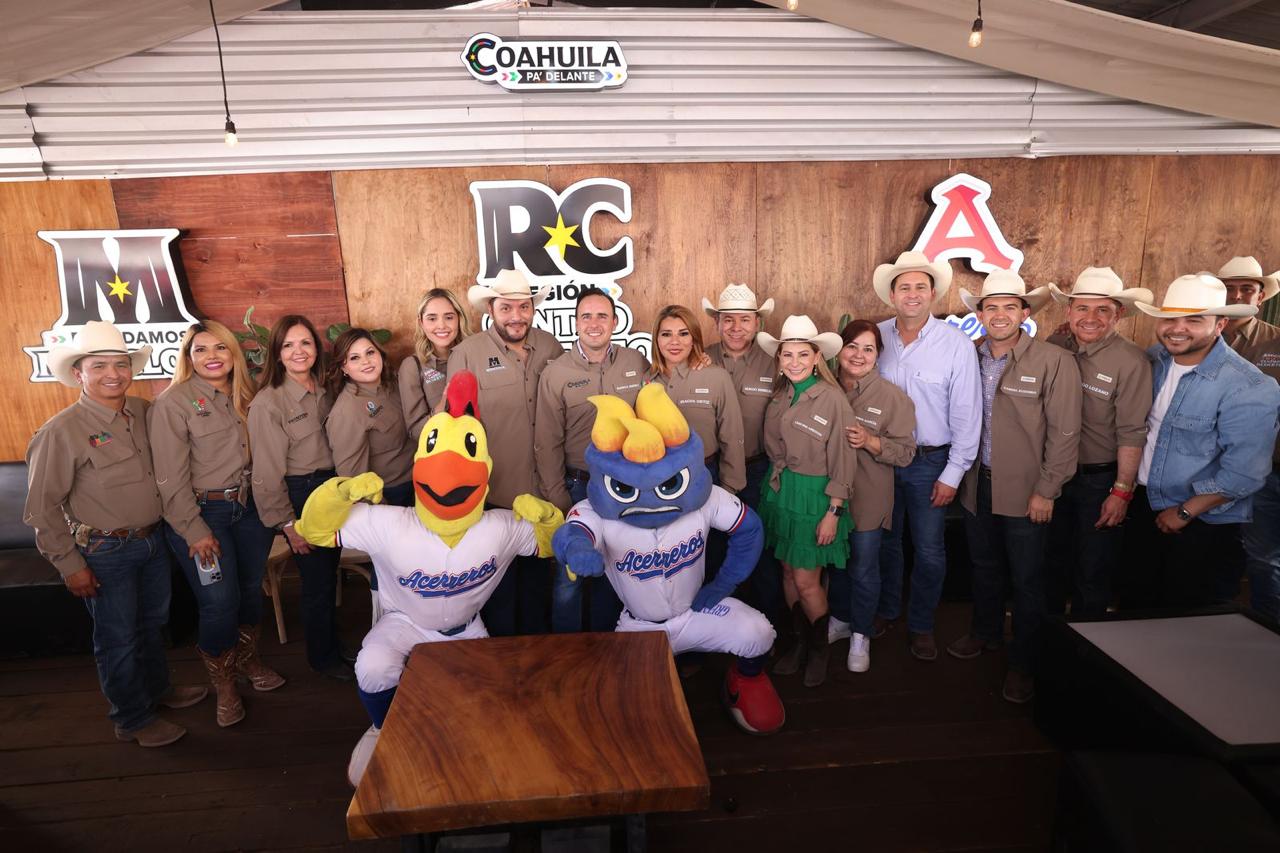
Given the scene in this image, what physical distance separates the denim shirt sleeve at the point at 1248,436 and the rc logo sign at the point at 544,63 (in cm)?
337

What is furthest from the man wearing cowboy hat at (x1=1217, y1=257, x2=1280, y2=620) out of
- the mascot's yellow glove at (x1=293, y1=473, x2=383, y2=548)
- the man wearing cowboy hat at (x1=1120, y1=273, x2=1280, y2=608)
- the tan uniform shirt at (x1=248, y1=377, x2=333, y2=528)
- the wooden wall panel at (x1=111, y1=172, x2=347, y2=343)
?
the wooden wall panel at (x1=111, y1=172, x2=347, y2=343)

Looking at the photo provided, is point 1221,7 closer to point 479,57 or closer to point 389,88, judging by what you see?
point 479,57

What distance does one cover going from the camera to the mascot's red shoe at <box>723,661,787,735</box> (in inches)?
111

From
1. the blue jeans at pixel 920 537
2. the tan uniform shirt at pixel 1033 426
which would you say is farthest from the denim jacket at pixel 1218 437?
the blue jeans at pixel 920 537

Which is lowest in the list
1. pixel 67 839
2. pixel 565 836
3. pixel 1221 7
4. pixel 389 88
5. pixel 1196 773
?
pixel 67 839

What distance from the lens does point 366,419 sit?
3.04 meters

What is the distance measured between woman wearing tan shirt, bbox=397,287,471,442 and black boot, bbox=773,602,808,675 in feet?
6.47

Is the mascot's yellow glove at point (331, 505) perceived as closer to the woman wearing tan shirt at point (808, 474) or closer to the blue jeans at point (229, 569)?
the blue jeans at point (229, 569)

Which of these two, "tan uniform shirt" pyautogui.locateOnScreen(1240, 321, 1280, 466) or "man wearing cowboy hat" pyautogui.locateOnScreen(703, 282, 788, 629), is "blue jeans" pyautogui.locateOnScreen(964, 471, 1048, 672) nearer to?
"man wearing cowboy hat" pyautogui.locateOnScreen(703, 282, 788, 629)

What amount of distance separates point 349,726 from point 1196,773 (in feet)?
9.57

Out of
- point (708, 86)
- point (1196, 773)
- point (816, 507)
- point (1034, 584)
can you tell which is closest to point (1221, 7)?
point (708, 86)

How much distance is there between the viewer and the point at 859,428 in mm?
2961

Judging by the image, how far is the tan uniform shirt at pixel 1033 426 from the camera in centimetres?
291

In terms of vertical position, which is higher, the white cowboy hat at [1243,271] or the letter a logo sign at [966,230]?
the letter a logo sign at [966,230]
